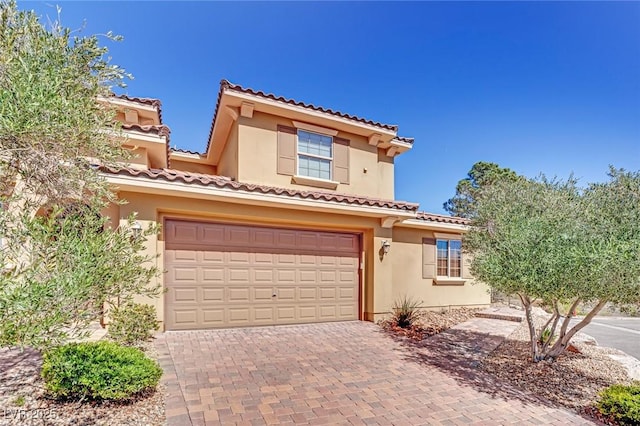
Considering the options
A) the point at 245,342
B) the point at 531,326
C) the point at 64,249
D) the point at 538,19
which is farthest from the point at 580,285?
the point at 538,19

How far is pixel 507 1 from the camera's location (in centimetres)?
1038

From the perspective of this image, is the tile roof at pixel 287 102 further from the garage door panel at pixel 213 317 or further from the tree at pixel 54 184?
the garage door panel at pixel 213 317

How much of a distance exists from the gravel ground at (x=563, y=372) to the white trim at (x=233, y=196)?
16.8 ft

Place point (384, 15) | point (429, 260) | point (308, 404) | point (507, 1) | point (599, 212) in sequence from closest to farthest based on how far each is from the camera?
point (308, 404)
point (599, 212)
point (507, 1)
point (384, 15)
point (429, 260)

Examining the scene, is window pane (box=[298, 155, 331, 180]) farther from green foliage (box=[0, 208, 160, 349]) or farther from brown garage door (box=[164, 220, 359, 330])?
green foliage (box=[0, 208, 160, 349])

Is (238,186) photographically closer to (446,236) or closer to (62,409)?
(62,409)

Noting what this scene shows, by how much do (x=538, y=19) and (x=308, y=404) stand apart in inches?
520

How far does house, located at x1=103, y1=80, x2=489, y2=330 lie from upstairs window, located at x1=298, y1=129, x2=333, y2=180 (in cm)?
4

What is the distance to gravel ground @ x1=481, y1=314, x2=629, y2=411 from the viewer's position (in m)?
6.23

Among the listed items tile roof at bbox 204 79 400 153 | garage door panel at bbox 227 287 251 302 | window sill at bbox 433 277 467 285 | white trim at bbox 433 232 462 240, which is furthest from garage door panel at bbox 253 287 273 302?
white trim at bbox 433 232 462 240

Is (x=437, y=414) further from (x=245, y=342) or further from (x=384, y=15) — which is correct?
(x=384, y=15)

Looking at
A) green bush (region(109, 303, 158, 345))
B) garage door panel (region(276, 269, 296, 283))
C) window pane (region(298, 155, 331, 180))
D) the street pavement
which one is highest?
window pane (region(298, 155, 331, 180))

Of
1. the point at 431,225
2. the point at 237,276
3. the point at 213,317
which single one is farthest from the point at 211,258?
the point at 431,225

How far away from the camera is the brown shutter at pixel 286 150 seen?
1155 centimetres
